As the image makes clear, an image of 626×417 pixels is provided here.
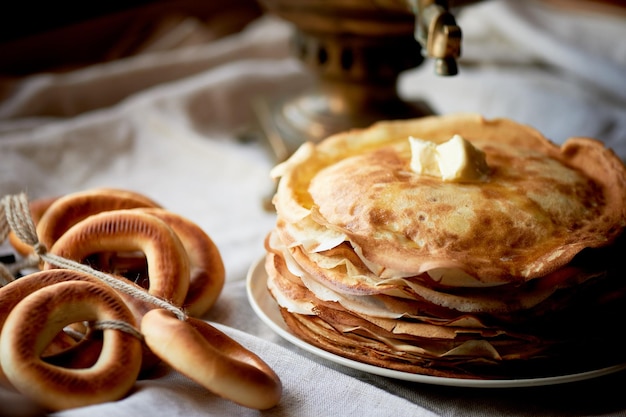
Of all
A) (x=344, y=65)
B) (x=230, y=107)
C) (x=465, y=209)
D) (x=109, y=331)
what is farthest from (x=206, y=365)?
(x=230, y=107)

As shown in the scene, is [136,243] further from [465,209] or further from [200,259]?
[465,209]

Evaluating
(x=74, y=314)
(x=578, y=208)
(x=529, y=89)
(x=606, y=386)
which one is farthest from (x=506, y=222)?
(x=529, y=89)

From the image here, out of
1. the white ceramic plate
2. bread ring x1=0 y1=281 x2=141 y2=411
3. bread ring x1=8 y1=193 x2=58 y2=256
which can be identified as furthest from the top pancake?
bread ring x1=8 y1=193 x2=58 y2=256

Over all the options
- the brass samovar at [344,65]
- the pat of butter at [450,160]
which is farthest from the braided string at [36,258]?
the brass samovar at [344,65]

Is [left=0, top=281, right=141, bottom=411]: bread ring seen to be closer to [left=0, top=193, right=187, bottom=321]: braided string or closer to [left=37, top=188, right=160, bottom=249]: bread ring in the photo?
[left=0, top=193, right=187, bottom=321]: braided string

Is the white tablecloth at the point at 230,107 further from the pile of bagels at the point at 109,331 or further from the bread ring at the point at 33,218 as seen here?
the bread ring at the point at 33,218

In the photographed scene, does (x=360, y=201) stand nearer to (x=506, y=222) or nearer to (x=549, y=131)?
(x=506, y=222)
